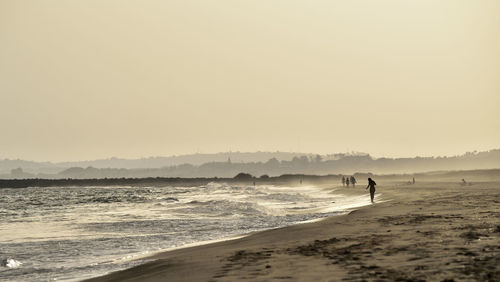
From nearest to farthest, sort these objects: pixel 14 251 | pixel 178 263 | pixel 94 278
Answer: pixel 94 278 → pixel 178 263 → pixel 14 251

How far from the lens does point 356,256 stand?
1172 centimetres

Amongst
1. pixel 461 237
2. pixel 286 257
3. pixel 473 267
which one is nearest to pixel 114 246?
pixel 286 257

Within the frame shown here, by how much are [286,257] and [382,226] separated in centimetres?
643

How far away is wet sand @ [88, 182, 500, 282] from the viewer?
31.4ft

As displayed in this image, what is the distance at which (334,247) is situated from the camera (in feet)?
45.1

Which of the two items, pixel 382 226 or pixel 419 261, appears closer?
pixel 419 261

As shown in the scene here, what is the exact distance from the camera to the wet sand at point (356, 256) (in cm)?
957

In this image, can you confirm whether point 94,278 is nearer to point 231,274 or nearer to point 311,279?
point 231,274

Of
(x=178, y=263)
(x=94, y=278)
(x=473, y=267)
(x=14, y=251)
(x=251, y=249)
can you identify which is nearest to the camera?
(x=473, y=267)

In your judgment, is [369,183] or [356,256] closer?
[356,256]

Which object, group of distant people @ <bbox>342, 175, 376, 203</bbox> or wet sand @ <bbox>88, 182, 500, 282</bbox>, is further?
group of distant people @ <bbox>342, 175, 376, 203</bbox>

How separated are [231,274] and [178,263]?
3.28 metres

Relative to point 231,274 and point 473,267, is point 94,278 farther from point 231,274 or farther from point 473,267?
point 473,267

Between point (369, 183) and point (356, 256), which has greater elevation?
point (369, 183)
